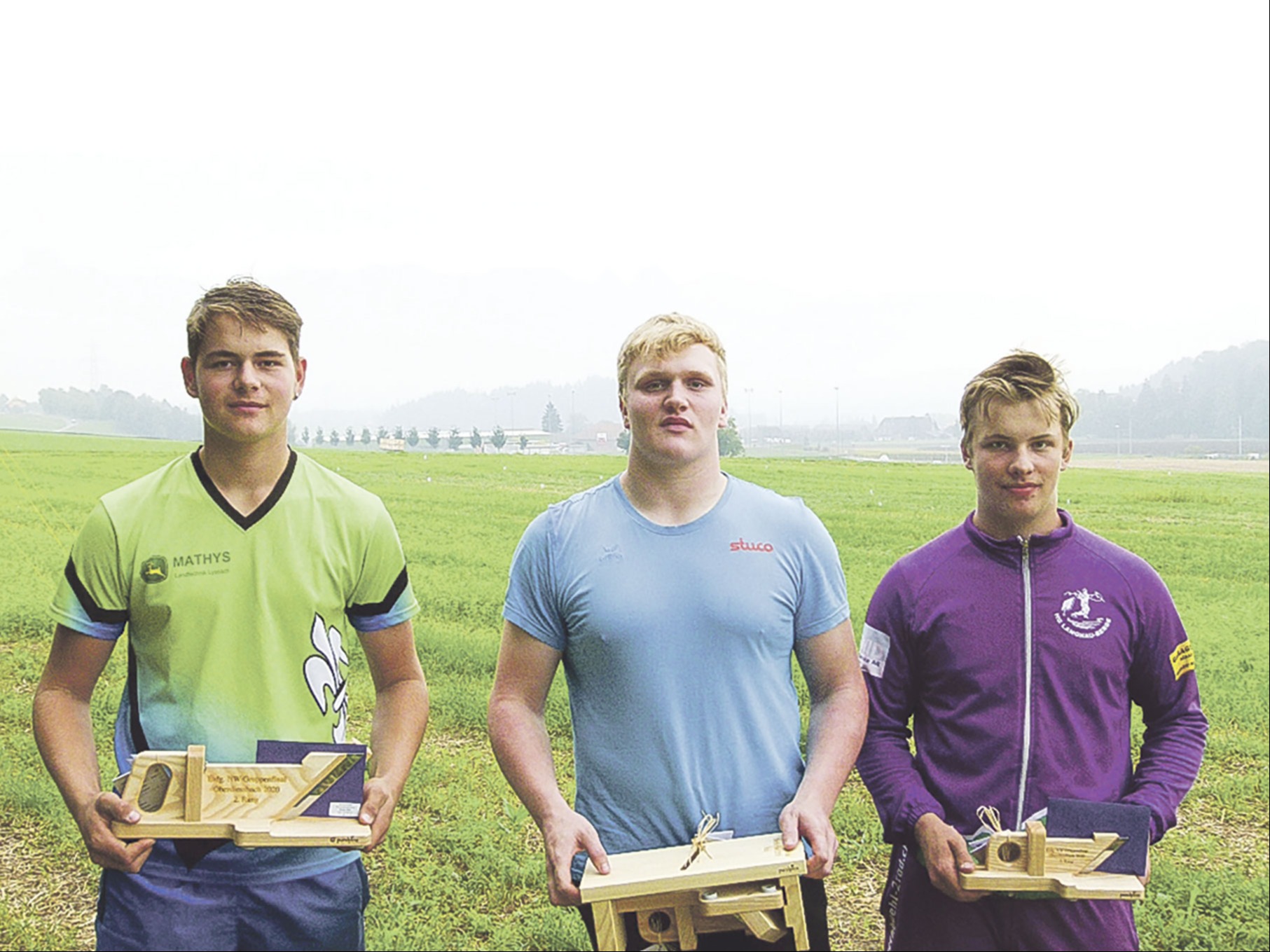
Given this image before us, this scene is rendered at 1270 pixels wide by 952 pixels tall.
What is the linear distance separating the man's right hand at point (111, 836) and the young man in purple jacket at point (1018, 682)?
4.66 feet

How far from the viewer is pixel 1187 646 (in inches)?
87.2

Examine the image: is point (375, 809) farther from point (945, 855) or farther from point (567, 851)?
point (945, 855)

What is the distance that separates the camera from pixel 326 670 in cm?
214

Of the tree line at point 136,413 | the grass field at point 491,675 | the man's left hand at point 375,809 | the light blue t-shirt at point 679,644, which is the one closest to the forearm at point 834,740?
the light blue t-shirt at point 679,644

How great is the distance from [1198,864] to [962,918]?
3328mm

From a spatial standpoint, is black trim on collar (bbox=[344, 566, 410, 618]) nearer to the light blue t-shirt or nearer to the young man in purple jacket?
the light blue t-shirt

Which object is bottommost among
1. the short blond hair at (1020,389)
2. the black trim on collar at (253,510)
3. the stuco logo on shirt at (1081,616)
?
the stuco logo on shirt at (1081,616)

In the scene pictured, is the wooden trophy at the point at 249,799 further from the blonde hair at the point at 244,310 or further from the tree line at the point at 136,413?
the tree line at the point at 136,413

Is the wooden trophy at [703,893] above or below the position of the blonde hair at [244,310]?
below

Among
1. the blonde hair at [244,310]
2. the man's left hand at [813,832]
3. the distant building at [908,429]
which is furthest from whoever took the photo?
the distant building at [908,429]

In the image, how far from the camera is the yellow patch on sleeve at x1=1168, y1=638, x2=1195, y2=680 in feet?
7.06

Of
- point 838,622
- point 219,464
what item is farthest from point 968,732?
point 219,464

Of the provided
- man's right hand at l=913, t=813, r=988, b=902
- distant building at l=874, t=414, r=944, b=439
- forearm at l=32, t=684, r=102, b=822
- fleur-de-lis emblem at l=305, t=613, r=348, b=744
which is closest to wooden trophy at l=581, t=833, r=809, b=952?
man's right hand at l=913, t=813, r=988, b=902

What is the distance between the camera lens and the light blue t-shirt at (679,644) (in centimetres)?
197
